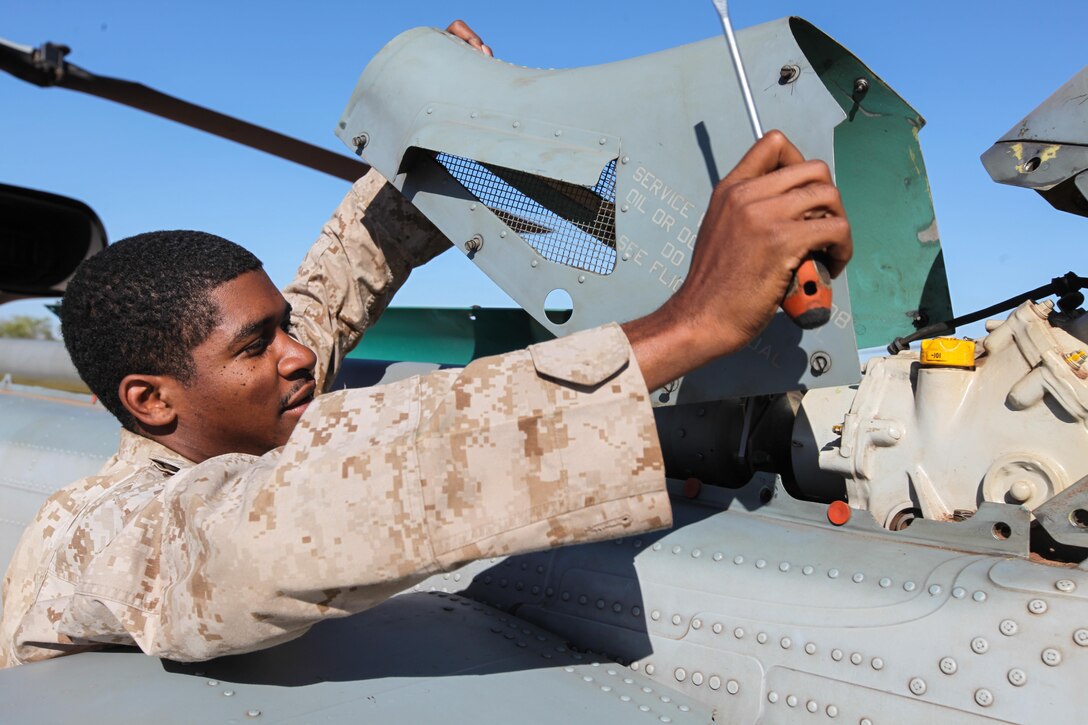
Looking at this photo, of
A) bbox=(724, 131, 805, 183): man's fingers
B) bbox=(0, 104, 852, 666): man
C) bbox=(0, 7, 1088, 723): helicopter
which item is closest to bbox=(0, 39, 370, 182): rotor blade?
bbox=(0, 7, 1088, 723): helicopter

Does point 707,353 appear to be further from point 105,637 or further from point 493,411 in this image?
point 105,637

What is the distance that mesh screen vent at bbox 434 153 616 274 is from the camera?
1968 mm

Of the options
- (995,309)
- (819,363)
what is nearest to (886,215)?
(995,309)

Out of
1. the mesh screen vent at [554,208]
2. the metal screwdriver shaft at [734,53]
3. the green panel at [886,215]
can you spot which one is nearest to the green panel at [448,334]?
the mesh screen vent at [554,208]

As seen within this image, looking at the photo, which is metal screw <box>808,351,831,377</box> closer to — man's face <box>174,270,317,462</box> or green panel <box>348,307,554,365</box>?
man's face <box>174,270,317,462</box>

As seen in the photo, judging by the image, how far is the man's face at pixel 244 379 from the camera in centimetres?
180

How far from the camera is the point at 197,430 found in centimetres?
188

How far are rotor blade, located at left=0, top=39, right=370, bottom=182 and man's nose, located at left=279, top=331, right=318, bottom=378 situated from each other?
2.95 meters

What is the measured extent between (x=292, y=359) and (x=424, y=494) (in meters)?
0.75

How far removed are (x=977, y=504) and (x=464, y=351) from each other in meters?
2.03

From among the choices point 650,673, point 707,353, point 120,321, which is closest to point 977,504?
point 650,673

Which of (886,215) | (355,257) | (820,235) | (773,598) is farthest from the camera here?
(355,257)

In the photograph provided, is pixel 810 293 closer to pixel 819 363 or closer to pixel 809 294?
pixel 809 294

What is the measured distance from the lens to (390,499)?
1.26m
